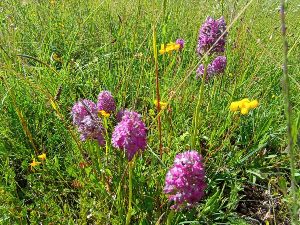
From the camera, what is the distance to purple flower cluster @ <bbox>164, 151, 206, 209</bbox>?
1092 millimetres

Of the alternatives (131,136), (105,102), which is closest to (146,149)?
(105,102)

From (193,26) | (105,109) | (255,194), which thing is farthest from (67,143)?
(193,26)

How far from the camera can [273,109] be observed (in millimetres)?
2070

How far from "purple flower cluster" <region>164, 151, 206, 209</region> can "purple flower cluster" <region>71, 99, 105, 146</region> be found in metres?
0.38

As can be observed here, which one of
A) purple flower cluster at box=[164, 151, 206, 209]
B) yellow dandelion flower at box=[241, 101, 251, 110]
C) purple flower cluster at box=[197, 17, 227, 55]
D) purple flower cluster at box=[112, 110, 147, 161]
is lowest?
yellow dandelion flower at box=[241, 101, 251, 110]

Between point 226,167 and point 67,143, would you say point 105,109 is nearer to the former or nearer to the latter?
point 67,143

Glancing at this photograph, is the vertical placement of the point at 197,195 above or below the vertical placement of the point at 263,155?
above

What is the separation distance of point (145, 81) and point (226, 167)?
86 centimetres

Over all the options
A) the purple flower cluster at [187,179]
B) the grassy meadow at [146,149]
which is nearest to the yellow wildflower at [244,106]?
the grassy meadow at [146,149]

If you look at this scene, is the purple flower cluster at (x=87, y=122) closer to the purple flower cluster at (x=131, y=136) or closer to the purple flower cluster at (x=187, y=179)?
the purple flower cluster at (x=131, y=136)

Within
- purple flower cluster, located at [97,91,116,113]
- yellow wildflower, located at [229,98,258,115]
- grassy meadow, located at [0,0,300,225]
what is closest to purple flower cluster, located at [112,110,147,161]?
grassy meadow, located at [0,0,300,225]

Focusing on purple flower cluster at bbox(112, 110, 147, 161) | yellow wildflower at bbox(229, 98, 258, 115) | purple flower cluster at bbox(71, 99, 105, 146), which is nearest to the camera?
purple flower cluster at bbox(112, 110, 147, 161)

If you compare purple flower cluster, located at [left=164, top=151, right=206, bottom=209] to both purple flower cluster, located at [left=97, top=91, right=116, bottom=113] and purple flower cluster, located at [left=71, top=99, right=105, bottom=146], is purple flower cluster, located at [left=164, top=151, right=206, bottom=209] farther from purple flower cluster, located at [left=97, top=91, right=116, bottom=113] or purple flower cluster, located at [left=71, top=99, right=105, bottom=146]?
purple flower cluster, located at [left=97, top=91, right=116, bottom=113]

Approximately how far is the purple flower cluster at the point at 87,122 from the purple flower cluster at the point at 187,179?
1.25ft
